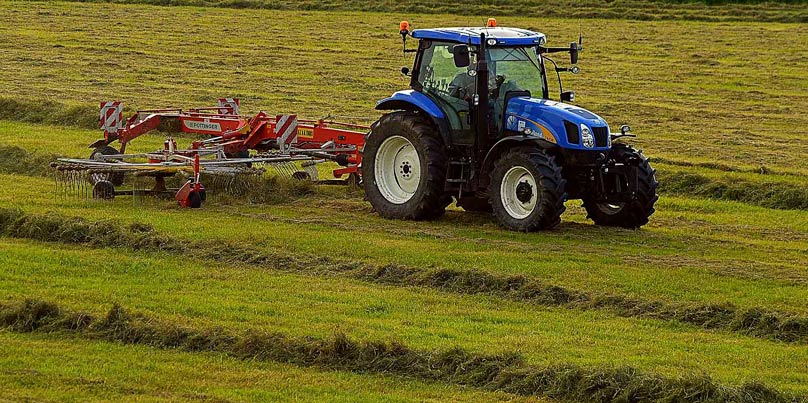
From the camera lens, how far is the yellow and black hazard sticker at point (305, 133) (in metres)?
17.7

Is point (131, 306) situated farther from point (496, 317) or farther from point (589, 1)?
point (589, 1)

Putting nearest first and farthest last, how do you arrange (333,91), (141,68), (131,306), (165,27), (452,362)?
(452,362), (131,306), (333,91), (141,68), (165,27)

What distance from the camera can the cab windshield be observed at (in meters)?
15.1

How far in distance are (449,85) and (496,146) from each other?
109cm

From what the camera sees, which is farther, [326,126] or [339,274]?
[326,126]

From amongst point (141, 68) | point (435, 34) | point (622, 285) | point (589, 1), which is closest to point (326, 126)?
point (435, 34)

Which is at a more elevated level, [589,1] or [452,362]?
[589,1]

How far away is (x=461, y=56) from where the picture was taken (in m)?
15.0

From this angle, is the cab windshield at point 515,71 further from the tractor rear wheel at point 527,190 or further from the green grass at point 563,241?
the green grass at point 563,241

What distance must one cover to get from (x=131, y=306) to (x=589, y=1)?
35.6 metres

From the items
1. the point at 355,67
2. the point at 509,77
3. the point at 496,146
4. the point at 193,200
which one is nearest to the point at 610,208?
the point at 496,146

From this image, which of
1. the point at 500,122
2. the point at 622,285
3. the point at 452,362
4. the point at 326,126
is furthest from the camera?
the point at 326,126

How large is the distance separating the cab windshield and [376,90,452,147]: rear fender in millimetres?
679

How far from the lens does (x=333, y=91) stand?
28.9 m
